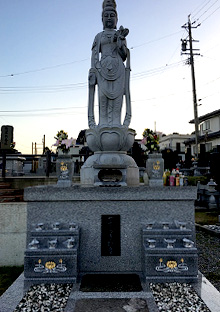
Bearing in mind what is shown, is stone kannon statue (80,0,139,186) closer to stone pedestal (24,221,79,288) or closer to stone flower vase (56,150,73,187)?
stone flower vase (56,150,73,187)

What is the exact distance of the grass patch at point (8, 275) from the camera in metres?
4.66

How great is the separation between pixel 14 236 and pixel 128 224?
294 centimetres

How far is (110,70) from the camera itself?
22.7 ft

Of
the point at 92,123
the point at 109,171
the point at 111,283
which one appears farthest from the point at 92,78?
the point at 111,283

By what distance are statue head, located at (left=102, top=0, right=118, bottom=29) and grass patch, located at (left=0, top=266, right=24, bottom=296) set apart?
7302 millimetres

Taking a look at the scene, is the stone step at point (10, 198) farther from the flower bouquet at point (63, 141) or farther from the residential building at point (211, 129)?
the residential building at point (211, 129)

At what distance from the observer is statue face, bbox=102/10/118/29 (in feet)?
23.5

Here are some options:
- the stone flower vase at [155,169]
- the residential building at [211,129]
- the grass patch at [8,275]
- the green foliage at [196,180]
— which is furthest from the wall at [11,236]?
the residential building at [211,129]

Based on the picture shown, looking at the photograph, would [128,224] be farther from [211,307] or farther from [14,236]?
[14,236]

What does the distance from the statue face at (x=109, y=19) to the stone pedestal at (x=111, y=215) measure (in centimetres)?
536

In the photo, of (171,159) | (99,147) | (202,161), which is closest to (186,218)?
(99,147)

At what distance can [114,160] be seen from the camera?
6348mm

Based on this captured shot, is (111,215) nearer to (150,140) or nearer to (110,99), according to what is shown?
(150,140)

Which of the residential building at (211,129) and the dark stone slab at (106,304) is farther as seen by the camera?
the residential building at (211,129)
